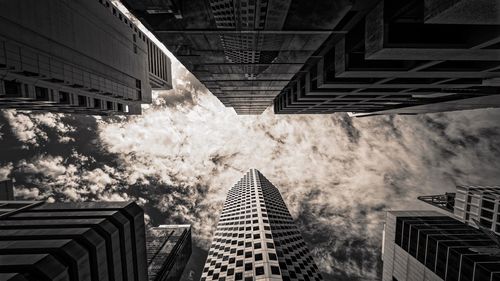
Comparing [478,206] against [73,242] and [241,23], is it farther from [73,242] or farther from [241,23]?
[73,242]

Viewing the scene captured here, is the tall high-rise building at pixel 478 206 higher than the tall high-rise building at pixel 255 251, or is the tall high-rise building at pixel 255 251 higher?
the tall high-rise building at pixel 478 206

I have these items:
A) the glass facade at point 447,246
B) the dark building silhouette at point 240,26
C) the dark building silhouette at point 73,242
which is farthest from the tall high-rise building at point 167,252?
the dark building silhouette at point 240,26

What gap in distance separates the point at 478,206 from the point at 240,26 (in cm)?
7879

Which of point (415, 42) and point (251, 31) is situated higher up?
point (251, 31)

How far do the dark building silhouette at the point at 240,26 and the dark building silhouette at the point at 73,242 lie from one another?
17.1 meters

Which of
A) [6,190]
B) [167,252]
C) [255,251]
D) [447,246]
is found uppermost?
[6,190]

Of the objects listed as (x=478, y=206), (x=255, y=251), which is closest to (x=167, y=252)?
(x=255, y=251)

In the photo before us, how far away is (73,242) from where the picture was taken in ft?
62.5

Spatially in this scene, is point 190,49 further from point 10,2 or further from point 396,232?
point 396,232

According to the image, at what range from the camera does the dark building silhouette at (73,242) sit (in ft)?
54.6

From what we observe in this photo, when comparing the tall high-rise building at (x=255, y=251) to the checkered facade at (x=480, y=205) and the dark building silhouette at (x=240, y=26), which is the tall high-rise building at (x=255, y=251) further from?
the dark building silhouette at (x=240, y=26)

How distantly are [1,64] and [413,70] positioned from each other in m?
38.2

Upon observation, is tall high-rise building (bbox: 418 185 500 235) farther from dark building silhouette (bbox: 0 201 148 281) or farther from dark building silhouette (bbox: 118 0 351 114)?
dark building silhouette (bbox: 0 201 148 281)

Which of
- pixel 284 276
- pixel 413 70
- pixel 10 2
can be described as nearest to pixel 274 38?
pixel 413 70
